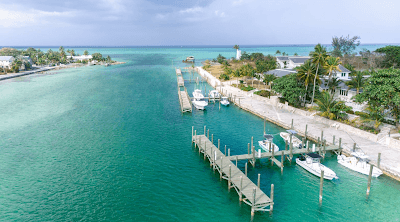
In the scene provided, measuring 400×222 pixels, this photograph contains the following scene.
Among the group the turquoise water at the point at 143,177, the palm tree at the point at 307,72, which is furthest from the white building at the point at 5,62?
the palm tree at the point at 307,72

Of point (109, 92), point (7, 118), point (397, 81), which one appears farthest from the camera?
point (109, 92)

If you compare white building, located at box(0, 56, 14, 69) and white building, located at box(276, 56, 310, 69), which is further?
white building, located at box(0, 56, 14, 69)

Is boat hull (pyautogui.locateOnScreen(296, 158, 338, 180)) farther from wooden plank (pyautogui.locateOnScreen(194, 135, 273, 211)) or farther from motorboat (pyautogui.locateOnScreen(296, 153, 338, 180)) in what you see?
wooden plank (pyautogui.locateOnScreen(194, 135, 273, 211))

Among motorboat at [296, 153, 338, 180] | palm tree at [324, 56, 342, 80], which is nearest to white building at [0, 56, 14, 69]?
palm tree at [324, 56, 342, 80]

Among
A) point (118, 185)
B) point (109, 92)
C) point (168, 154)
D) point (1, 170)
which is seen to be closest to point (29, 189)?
point (1, 170)

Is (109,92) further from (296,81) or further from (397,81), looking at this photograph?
(397,81)

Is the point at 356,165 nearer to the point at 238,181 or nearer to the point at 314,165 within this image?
the point at 314,165
